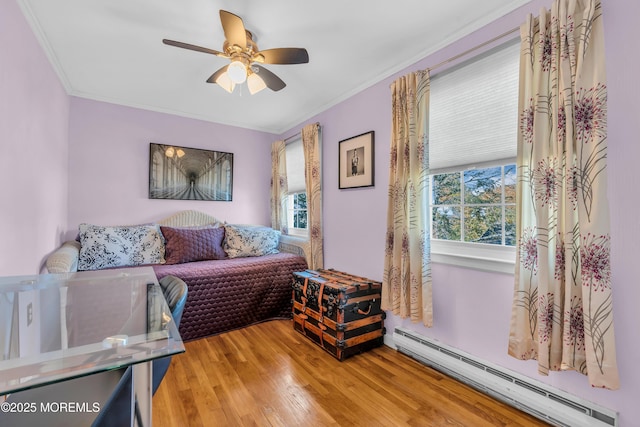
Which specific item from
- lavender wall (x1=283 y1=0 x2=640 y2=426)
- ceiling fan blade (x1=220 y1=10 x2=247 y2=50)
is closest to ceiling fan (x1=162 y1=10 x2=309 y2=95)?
ceiling fan blade (x1=220 y1=10 x2=247 y2=50)

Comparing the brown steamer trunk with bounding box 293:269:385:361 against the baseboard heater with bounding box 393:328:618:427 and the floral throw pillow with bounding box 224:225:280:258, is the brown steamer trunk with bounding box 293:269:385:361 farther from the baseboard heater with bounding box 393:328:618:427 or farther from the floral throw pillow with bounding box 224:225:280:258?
the floral throw pillow with bounding box 224:225:280:258

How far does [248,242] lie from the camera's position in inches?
130

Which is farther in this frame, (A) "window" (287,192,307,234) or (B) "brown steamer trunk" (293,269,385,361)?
(A) "window" (287,192,307,234)

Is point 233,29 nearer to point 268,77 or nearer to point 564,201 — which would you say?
point 268,77

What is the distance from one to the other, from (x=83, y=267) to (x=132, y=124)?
1623 mm

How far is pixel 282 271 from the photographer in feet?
9.76

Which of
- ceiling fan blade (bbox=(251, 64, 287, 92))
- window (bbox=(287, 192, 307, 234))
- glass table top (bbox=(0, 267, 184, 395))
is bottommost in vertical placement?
glass table top (bbox=(0, 267, 184, 395))

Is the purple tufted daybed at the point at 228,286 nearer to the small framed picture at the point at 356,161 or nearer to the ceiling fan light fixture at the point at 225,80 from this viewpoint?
the small framed picture at the point at 356,161

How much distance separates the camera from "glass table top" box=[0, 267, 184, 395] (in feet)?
2.22

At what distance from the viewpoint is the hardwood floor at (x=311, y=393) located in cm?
151

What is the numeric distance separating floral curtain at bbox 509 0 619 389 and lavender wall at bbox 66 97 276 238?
3.27 metres

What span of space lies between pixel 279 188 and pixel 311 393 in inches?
102

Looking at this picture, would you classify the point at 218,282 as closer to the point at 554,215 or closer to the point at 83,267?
the point at 83,267

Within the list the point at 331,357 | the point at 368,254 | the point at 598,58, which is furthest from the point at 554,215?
the point at 331,357
